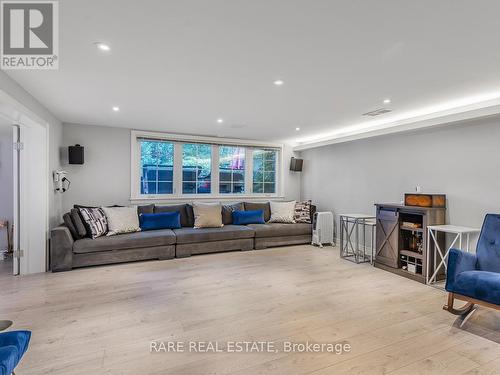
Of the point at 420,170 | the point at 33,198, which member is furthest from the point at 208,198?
the point at 420,170

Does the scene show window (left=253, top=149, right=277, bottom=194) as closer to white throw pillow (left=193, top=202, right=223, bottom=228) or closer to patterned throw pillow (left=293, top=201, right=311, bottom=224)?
patterned throw pillow (left=293, top=201, right=311, bottom=224)

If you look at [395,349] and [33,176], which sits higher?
[33,176]

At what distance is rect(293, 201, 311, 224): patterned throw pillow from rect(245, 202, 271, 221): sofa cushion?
61 cm

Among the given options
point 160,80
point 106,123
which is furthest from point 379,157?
point 106,123

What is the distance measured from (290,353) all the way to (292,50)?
2.38 metres

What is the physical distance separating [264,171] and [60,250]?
14.6 ft

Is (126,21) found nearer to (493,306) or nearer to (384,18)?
(384,18)

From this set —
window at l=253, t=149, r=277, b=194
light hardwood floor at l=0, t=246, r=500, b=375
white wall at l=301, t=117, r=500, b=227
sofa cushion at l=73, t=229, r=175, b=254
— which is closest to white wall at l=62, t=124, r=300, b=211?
sofa cushion at l=73, t=229, r=175, b=254

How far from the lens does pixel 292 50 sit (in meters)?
2.18

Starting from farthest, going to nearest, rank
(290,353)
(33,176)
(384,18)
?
(33,176)
(290,353)
(384,18)

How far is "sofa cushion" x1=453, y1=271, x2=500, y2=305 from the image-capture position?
7.79 ft

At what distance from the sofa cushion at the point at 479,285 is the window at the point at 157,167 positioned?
4904mm

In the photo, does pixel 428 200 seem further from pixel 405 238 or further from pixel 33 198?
pixel 33 198

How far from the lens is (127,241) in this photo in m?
4.32
